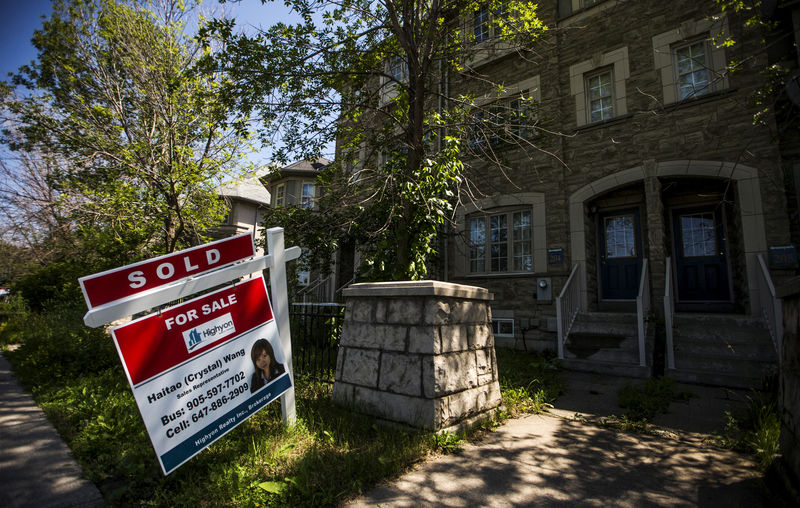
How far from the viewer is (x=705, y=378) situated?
5.48 metres

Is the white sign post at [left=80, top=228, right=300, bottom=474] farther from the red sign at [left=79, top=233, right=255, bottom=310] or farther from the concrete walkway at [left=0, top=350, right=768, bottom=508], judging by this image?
the concrete walkway at [left=0, top=350, right=768, bottom=508]

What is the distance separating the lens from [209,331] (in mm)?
2979

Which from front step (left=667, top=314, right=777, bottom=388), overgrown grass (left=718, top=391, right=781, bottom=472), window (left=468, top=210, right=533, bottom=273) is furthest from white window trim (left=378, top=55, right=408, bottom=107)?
front step (left=667, top=314, right=777, bottom=388)

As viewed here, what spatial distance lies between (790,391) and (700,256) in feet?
21.3

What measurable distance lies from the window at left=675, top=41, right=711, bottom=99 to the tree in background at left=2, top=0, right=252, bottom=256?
8785 millimetres

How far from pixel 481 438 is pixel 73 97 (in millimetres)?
11344

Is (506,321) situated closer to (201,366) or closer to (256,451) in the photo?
(256,451)

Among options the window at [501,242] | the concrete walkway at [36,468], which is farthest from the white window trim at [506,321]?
the concrete walkway at [36,468]

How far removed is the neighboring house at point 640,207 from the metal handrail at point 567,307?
0.04 m

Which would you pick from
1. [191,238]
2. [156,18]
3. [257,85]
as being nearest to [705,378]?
[257,85]

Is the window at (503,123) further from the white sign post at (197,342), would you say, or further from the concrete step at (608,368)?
the white sign post at (197,342)

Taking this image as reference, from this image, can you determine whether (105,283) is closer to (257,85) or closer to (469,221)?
(257,85)

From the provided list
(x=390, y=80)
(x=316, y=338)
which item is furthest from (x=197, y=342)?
(x=390, y=80)

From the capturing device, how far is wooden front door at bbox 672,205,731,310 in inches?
295
